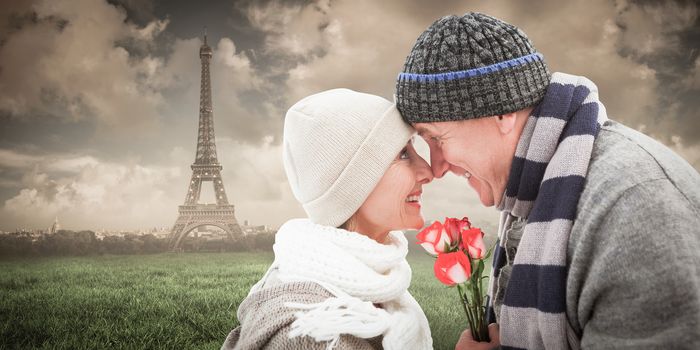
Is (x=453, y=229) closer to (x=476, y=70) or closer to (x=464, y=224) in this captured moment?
(x=464, y=224)

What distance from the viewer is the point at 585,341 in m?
1.16

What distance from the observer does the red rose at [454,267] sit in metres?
1.50

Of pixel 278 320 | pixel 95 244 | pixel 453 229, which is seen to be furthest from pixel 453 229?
pixel 95 244

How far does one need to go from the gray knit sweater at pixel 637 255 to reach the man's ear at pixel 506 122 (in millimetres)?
311

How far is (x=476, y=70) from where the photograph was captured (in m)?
1.46

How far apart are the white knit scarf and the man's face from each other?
36cm

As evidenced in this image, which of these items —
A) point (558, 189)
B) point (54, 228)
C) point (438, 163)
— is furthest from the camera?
point (54, 228)

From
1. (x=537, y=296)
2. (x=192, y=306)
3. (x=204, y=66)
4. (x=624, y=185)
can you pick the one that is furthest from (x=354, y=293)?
(x=204, y=66)

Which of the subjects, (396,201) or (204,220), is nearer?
(396,201)

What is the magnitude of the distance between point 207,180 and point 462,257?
52.8 feet

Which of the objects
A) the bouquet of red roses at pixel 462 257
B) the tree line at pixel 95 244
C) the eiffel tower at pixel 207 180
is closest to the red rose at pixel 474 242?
the bouquet of red roses at pixel 462 257

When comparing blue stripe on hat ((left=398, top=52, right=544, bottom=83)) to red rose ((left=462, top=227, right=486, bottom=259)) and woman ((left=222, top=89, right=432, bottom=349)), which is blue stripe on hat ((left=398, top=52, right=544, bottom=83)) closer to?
woman ((left=222, top=89, right=432, bottom=349))

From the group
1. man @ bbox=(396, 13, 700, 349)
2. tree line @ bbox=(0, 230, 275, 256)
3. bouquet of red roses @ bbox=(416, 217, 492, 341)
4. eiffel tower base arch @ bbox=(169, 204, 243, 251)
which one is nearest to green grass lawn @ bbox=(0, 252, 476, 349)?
bouquet of red roses @ bbox=(416, 217, 492, 341)

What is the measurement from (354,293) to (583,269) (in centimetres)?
65
